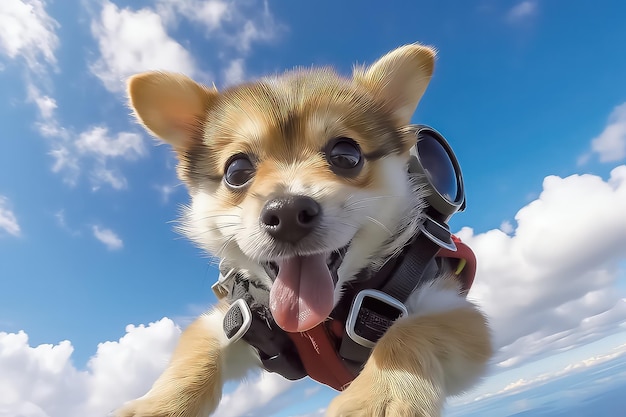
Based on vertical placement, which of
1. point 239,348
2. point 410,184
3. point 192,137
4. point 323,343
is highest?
point 192,137

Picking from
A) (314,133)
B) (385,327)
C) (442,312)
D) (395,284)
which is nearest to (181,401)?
(385,327)

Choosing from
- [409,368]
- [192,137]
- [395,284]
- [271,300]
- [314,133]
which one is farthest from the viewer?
[192,137]

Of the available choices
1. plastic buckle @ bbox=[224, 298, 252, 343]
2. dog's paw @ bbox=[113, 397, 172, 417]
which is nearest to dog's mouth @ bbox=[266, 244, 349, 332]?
plastic buckle @ bbox=[224, 298, 252, 343]

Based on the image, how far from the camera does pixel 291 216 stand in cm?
237

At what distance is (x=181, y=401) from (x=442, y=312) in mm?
1562

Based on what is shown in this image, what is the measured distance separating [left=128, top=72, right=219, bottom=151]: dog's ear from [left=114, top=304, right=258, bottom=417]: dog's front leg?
1351 mm

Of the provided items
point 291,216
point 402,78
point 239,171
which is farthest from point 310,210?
point 402,78

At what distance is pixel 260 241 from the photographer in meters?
2.52

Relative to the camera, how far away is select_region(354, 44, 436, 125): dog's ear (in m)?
3.30

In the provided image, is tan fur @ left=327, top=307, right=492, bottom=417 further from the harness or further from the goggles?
the goggles

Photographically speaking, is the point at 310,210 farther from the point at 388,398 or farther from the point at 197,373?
the point at 197,373

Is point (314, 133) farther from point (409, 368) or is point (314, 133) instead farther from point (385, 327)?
point (409, 368)

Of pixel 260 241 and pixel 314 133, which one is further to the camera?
pixel 314 133

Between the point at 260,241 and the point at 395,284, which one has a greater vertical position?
the point at 260,241
